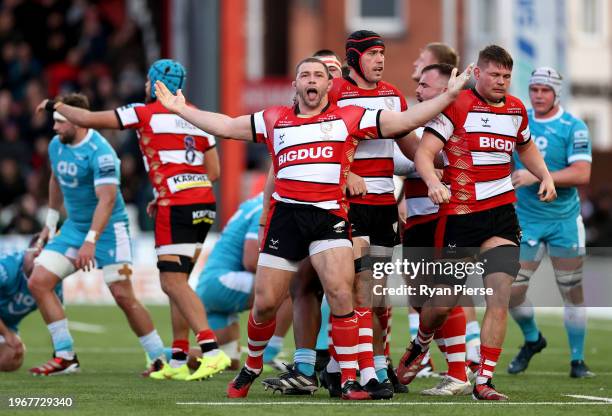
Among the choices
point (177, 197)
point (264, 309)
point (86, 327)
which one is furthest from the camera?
point (86, 327)

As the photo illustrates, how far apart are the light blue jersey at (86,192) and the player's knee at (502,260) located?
3576mm

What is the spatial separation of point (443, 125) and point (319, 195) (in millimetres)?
979

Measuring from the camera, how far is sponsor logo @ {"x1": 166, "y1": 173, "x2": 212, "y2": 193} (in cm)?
1192

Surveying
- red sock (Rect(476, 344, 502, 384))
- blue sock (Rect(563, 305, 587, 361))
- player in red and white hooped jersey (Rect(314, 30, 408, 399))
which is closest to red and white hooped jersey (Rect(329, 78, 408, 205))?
player in red and white hooped jersey (Rect(314, 30, 408, 399))

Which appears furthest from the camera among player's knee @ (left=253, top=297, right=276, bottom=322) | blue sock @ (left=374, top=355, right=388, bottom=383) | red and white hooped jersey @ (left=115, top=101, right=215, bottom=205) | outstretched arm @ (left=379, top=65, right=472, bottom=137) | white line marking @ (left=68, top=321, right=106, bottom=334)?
white line marking @ (left=68, top=321, right=106, bottom=334)

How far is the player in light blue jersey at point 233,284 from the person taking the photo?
1295 centimetres

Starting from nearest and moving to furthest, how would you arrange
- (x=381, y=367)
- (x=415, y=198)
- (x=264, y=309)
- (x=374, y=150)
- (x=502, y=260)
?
(x=264, y=309)
(x=502, y=260)
(x=374, y=150)
(x=381, y=367)
(x=415, y=198)

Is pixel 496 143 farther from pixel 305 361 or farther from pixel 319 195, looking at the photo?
pixel 305 361

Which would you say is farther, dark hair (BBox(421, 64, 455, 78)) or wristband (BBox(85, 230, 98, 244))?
wristband (BBox(85, 230, 98, 244))

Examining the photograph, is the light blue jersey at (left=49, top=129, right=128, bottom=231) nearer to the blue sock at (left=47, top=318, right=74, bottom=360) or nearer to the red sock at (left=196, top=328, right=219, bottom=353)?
the blue sock at (left=47, top=318, right=74, bottom=360)

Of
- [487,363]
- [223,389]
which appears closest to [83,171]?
[223,389]

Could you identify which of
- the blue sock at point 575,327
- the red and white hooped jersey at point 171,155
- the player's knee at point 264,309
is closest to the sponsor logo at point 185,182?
the red and white hooped jersey at point 171,155

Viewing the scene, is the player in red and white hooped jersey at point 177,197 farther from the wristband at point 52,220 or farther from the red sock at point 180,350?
the wristband at point 52,220

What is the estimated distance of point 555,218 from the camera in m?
12.8
